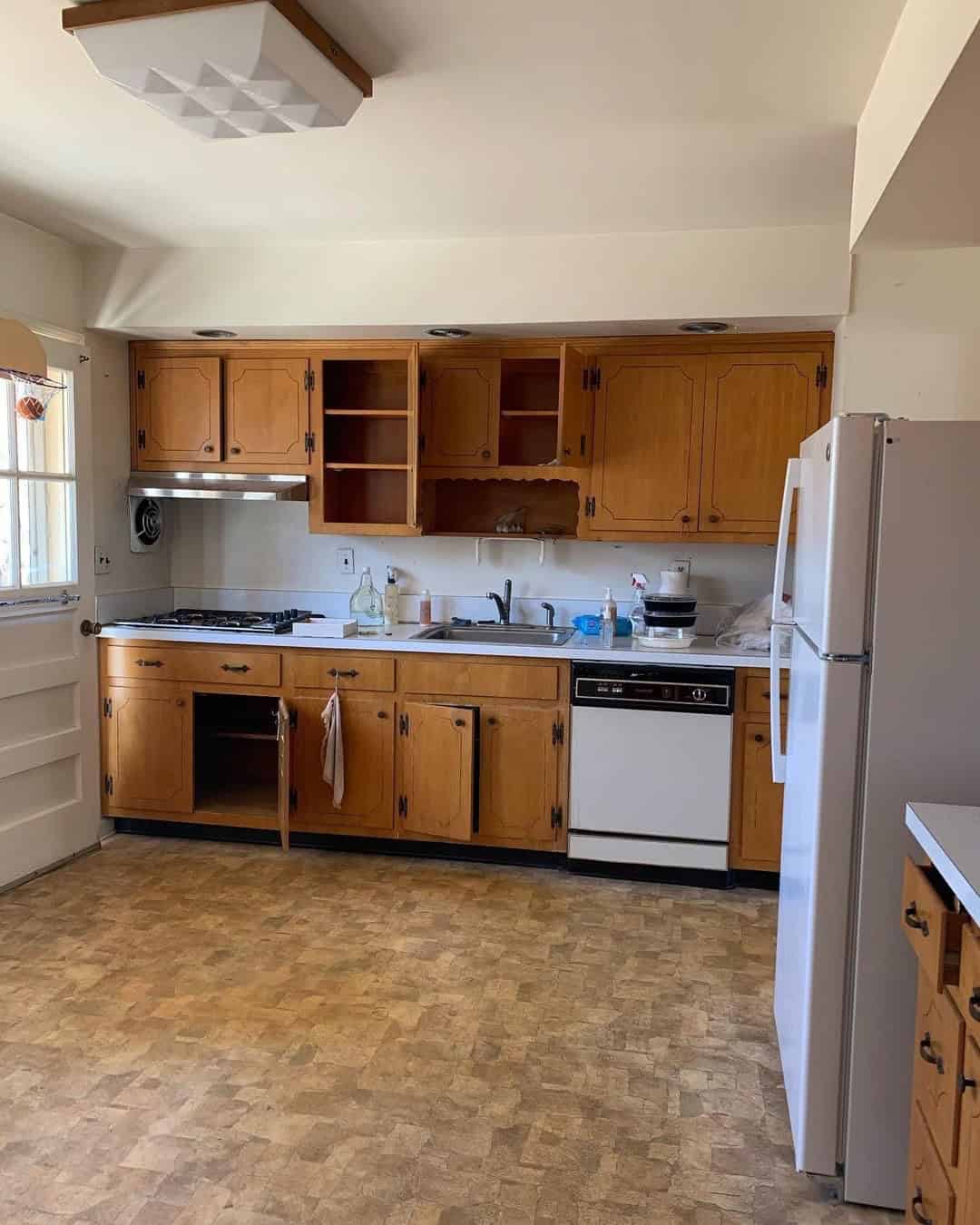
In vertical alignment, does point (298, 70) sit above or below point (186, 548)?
above

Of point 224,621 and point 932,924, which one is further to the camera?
point 224,621

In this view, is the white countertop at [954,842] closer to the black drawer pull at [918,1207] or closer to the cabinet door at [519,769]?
the black drawer pull at [918,1207]

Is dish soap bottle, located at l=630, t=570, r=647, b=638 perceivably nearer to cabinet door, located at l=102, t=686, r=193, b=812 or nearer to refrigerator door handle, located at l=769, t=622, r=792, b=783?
refrigerator door handle, located at l=769, t=622, r=792, b=783

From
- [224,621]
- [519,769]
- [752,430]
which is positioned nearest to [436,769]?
[519,769]

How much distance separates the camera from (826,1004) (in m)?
2.05

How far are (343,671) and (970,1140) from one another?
2.92 m

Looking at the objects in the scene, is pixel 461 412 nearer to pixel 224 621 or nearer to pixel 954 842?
pixel 224 621

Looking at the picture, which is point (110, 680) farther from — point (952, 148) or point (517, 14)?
point (952, 148)

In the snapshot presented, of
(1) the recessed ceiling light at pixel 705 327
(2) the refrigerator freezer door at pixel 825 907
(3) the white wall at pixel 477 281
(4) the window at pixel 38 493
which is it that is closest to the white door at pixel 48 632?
(4) the window at pixel 38 493

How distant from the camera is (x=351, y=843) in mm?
4148

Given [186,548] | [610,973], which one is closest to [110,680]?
[186,548]

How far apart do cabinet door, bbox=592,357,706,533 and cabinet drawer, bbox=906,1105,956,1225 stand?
8.45ft

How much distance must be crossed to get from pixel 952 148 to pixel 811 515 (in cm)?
80

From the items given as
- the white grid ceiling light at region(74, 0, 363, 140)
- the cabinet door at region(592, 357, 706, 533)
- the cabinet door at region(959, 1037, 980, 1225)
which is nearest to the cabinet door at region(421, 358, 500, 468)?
the cabinet door at region(592, 357, 706, 533)
